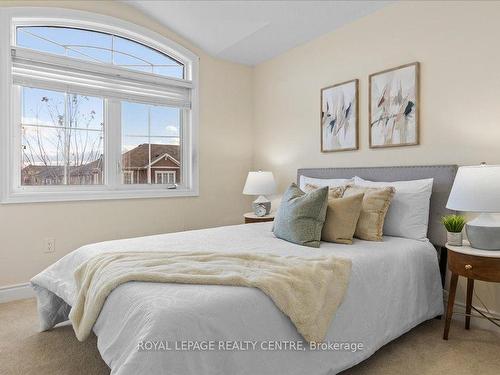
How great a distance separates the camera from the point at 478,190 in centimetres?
196

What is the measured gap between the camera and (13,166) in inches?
116

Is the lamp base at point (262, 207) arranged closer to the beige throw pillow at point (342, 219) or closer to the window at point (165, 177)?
the window at point (165, 177)

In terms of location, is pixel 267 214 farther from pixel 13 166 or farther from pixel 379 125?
pixel 13 166

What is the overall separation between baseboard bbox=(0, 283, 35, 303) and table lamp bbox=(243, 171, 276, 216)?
2203mm

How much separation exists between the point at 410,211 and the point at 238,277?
1.55 meters

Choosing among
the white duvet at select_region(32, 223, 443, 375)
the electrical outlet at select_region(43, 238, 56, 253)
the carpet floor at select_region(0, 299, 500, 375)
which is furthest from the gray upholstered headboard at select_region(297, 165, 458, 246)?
→ the electrical outlet at select_region(43, 238, 56, 253)

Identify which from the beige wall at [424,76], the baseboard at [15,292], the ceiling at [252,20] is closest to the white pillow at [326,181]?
the beige wall at [424,76]

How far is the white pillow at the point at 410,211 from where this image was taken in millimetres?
2420

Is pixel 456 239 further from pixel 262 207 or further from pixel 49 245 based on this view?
pixel 49 245

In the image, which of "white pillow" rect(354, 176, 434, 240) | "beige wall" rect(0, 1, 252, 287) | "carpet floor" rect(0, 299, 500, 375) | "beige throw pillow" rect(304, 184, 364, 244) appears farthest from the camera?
"beige wall" rect(0, 1, 252, 287)

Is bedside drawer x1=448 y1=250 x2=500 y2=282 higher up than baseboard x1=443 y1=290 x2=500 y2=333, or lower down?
higher up

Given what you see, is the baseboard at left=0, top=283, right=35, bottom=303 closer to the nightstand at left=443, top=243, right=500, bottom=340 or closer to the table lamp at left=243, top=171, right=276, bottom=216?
the table lamp at left=243, top=171, right=276, bottom=216

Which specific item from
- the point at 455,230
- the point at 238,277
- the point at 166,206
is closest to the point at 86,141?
the point at 166,206

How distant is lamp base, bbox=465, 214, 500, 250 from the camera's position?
201cm
